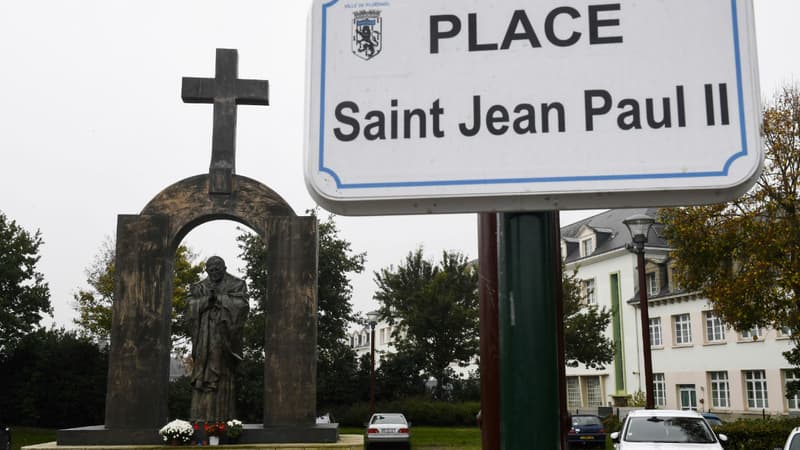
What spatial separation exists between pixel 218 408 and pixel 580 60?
45.2ft

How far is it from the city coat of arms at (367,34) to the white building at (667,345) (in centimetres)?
3439

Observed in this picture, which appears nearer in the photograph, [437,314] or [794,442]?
[794,442]

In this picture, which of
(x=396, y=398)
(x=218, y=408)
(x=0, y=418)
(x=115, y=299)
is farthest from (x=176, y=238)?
(x=396, y=398)

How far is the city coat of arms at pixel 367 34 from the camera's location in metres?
1.82

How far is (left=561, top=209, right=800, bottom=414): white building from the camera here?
38.9 meters

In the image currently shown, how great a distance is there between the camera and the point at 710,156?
1.66 metres

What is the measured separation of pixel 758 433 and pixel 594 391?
3513cm

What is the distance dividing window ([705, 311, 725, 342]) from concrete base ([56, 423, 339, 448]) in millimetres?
33191

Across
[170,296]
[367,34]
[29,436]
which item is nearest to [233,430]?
[170,296]

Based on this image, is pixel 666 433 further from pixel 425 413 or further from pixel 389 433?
pixel 425 413

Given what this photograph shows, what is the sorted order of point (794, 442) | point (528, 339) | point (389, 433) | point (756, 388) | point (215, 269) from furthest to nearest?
point (756, 388), point (389, 433), point (215, 269), point (794, 442), point (528, 339)

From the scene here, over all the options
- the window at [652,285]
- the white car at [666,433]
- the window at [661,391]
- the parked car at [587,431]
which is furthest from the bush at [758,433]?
the window at [652,285]

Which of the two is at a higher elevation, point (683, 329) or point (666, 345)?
point (683, 329)

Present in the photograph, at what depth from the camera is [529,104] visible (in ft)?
5.76
